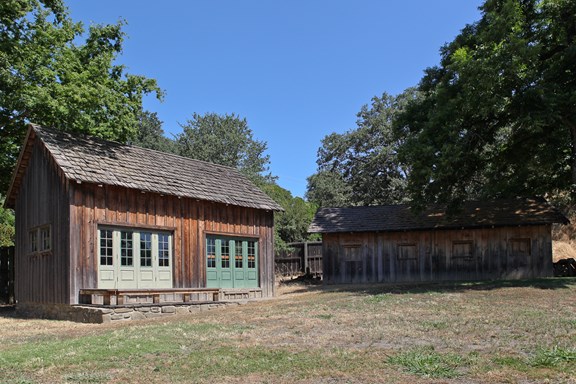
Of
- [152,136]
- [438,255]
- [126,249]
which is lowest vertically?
[438,255]

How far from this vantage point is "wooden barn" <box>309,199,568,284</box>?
25672 millimetres

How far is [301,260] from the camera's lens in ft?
117

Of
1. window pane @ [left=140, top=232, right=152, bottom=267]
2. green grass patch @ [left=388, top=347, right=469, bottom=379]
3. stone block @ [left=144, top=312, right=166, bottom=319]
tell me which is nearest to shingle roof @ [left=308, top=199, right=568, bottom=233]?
window pane @ [left=140, top=232, right=152, bottom=267]

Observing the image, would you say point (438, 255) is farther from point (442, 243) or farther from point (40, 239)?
point (40, 239)

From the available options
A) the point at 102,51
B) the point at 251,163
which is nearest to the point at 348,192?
the point at 251,163

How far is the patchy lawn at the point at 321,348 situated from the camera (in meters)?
6.78

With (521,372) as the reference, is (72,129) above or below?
above

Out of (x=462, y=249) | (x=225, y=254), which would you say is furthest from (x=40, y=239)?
→ (x=462, y=249)

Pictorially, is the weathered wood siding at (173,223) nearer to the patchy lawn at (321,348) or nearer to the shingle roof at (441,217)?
the patchy lawn at (321,348)

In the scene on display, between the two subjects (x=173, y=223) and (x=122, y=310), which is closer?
(x=122, y=310)

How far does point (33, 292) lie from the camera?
59.3 feet

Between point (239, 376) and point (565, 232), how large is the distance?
1676 inches

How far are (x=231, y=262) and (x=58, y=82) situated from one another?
30.7ft

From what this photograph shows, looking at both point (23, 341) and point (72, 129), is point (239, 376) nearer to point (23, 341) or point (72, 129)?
point (23, 341)
